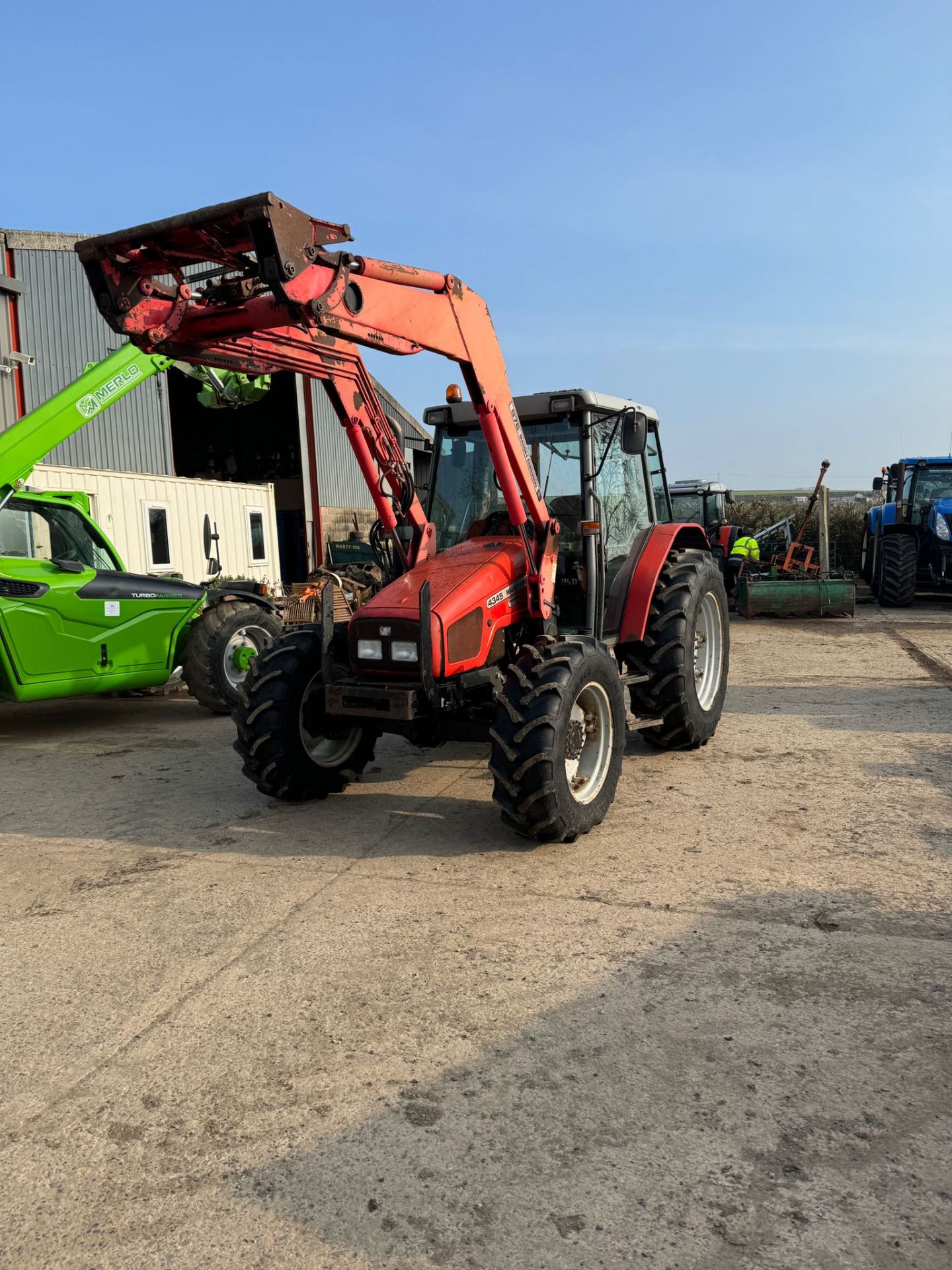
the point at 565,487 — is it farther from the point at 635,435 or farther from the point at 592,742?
the point at 592,742

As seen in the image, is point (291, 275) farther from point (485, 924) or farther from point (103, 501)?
point (103, 501)

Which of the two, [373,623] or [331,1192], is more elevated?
[373,623]

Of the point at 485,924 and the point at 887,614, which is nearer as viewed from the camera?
the point at 485,924

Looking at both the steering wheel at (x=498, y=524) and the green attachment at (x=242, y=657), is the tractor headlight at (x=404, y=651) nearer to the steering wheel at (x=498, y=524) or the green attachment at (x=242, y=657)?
the steering wheel at (x=498, y=524)

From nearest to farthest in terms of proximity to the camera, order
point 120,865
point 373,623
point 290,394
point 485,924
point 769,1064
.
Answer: point 769,1064
point 485,924
point 120,865
point 373,623
point 290,394

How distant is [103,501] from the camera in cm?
1273

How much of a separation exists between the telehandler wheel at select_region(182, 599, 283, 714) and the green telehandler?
10 mm

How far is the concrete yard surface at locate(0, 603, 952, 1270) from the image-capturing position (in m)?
2.26

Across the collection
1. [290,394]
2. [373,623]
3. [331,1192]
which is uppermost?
[290,394]

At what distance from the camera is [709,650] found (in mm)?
7160

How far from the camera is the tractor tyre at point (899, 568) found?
16.0m

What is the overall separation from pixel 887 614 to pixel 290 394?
14.2 metres

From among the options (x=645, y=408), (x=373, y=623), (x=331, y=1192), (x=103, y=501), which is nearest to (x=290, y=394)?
(x=103, y=501)

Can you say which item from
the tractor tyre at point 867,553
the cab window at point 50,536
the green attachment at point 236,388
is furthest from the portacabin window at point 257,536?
the tractor tyre at point 867,553
